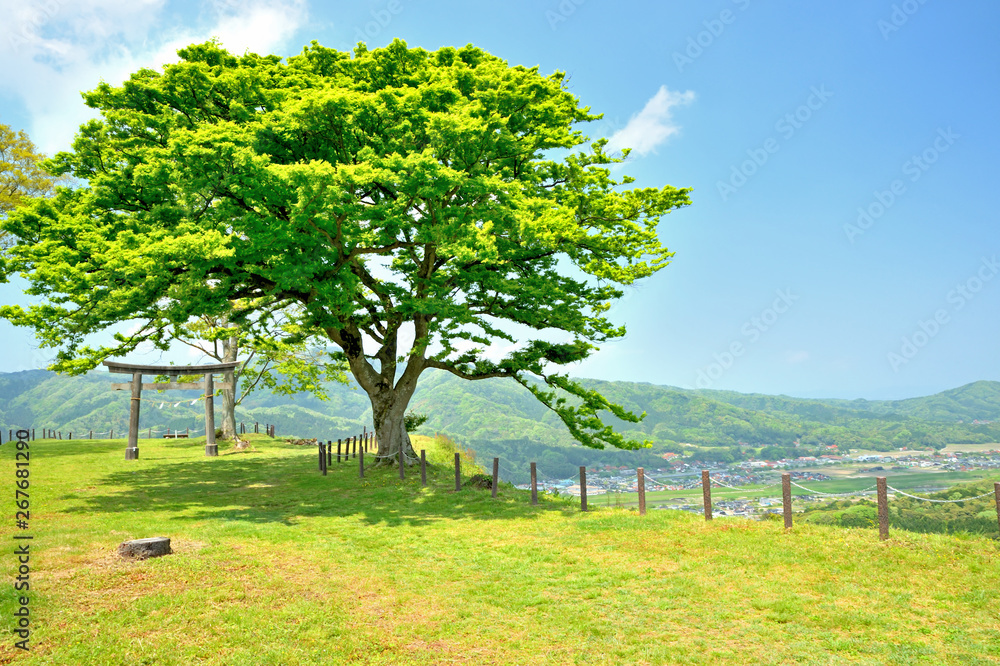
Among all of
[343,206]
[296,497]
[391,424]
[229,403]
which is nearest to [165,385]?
[229,403]

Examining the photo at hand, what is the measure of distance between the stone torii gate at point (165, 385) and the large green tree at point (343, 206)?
5935 millimetres

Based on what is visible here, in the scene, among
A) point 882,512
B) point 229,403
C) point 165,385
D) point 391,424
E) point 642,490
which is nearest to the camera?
point 882,512

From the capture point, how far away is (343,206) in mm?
14602

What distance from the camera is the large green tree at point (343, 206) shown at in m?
14.9

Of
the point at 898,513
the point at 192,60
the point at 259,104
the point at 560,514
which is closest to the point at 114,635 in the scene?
the point at 560,514

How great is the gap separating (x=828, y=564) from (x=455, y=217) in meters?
11.7

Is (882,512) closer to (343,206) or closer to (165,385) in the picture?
(343,206)

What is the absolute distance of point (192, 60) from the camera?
18.9m

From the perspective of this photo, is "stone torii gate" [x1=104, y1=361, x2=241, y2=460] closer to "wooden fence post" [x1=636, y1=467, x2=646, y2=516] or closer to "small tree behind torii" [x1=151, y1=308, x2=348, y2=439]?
"small tree behind torii" [x1=151, y1=308, x2=348, y2=439]

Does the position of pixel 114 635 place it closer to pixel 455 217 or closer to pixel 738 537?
pixel 738 537

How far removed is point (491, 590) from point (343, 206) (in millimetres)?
10119

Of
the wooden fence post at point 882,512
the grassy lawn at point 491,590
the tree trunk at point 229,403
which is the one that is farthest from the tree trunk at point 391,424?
the tree trunk at point 229,403

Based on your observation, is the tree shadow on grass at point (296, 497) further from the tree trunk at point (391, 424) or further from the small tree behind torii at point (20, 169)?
the small tree behind torii at point (20, 169)

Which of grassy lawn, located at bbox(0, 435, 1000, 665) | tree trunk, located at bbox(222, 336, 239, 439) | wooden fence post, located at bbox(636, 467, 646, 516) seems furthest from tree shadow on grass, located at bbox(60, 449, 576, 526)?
tree trunk, located at bbox(222, 336, 239, 439)
